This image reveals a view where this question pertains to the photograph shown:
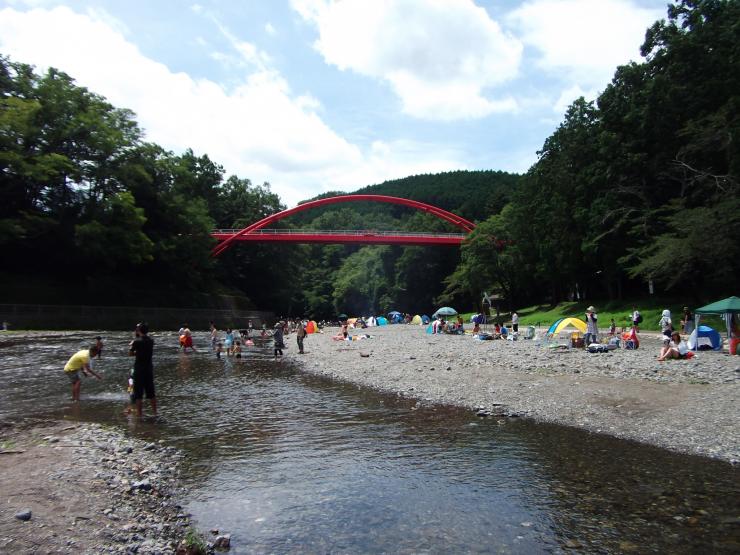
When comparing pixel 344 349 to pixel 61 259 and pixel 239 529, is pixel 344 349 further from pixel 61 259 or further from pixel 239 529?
pixel 61 259

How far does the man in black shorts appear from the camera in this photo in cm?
1166

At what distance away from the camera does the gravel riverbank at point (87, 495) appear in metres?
5.07

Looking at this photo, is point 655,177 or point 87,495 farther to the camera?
point 655,177

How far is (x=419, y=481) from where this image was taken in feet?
25.4

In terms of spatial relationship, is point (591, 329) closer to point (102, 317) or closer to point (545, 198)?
point (545, 198)

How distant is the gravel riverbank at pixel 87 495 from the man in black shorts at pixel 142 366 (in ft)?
8.22

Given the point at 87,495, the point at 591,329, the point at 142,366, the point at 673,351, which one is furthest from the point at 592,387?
the point at 87,495

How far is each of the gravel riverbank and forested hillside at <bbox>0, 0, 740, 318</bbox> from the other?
33.5 m

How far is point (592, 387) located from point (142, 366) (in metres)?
11.9

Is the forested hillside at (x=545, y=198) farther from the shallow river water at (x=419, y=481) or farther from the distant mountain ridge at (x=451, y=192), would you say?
the distant mountain ridge at (x=451, y=192)

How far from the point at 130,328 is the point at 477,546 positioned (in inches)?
1779

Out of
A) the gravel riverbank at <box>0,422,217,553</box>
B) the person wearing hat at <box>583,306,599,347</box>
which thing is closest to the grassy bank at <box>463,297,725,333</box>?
the person wearing hat at <box>583,306,599,347</box>

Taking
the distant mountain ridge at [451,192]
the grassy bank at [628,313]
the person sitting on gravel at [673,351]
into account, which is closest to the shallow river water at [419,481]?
the person sitting on gravel at [673,351]

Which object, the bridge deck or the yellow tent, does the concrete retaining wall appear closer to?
the bridge deck
